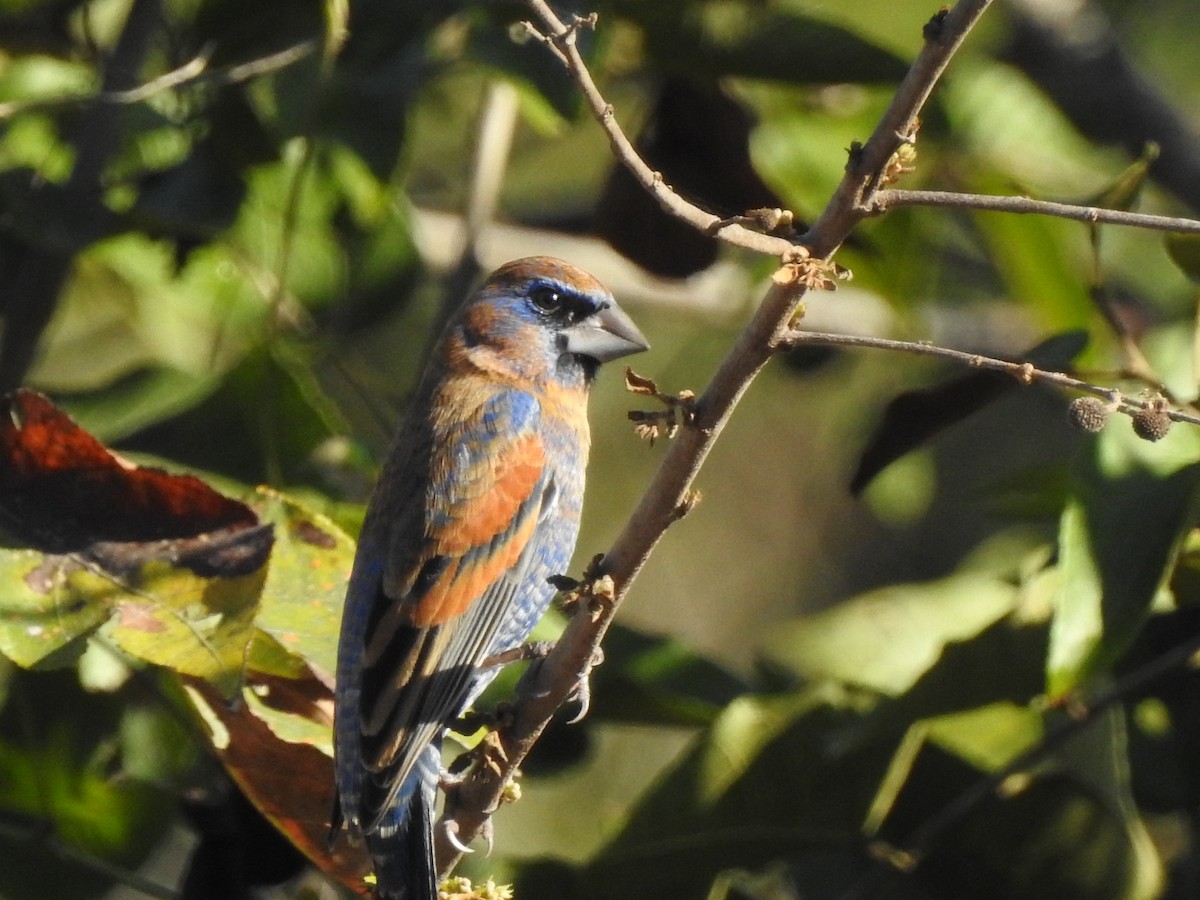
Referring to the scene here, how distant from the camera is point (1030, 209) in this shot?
1.59 m

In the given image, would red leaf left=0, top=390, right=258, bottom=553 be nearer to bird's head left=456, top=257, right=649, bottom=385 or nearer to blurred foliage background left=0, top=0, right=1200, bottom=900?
blurred foliage background left=0, top=0, right=1200, bottom=900

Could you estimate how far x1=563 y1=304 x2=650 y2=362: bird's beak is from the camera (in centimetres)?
347

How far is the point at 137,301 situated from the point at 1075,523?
2.68 metres

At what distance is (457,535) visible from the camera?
10.2 feet

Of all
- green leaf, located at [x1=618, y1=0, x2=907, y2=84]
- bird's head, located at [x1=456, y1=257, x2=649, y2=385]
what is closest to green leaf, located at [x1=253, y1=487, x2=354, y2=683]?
bird's head, located at [x1=456, y1=257, x2=649, y2=385]

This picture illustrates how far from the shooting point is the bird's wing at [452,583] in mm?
2791

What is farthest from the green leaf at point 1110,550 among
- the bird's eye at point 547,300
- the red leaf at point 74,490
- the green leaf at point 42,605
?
the green leaf at point 42,605

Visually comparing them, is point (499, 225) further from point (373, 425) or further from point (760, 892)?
point (760, 892)

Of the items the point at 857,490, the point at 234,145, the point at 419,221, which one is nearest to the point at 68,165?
the point at 234,145

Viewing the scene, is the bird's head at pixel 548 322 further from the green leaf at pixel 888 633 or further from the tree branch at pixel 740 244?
the tree branch at pixel 740 244

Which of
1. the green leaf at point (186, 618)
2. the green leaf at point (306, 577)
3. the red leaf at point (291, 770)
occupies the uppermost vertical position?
the green leaf at point (186, 618)

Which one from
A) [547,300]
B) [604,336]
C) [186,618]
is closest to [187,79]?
[547,300]

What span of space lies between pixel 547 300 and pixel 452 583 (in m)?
0.82

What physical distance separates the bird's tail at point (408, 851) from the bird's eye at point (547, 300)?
1.17 meters
